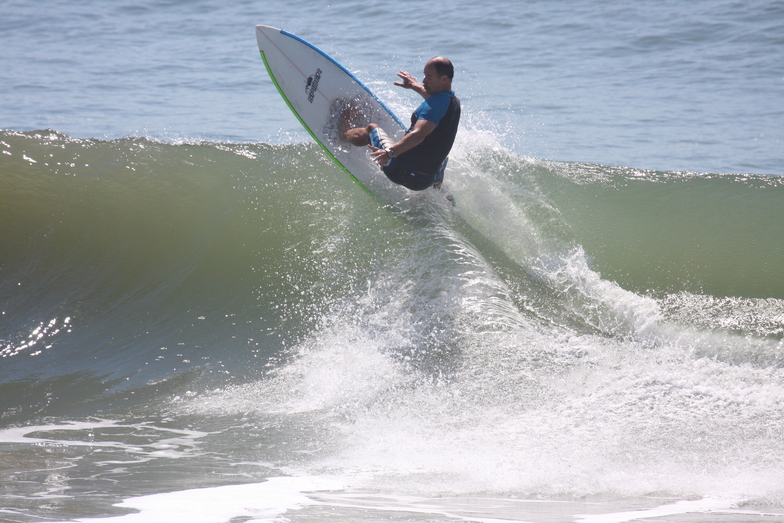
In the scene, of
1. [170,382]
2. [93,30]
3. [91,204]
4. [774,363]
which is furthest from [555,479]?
[93,30]

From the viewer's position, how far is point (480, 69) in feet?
60.9

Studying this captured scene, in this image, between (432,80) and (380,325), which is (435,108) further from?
(380,325)

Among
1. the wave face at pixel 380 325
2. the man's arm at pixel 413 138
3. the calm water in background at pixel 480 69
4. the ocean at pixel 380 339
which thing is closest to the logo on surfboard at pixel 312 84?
the ocean at pixel 380 339

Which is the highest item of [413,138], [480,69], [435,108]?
[480,69]

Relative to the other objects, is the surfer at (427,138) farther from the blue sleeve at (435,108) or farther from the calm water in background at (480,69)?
the calm water in background at (480,69)

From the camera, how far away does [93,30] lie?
24.4 meters

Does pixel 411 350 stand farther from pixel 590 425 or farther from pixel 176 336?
pixel 176 336

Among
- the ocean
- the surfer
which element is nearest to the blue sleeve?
the surfer

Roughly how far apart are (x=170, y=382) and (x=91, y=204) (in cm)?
295

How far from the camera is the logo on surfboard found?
616 cm

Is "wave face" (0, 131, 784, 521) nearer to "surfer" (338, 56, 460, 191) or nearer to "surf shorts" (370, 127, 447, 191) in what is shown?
"surf shorts" (370, 127, 447, 191)

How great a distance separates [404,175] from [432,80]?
32.9 inches

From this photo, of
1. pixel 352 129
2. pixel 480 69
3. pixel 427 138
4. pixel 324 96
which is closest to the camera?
pixel 427 138

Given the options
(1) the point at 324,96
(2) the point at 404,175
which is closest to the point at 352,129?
(1) the point at 324,96
